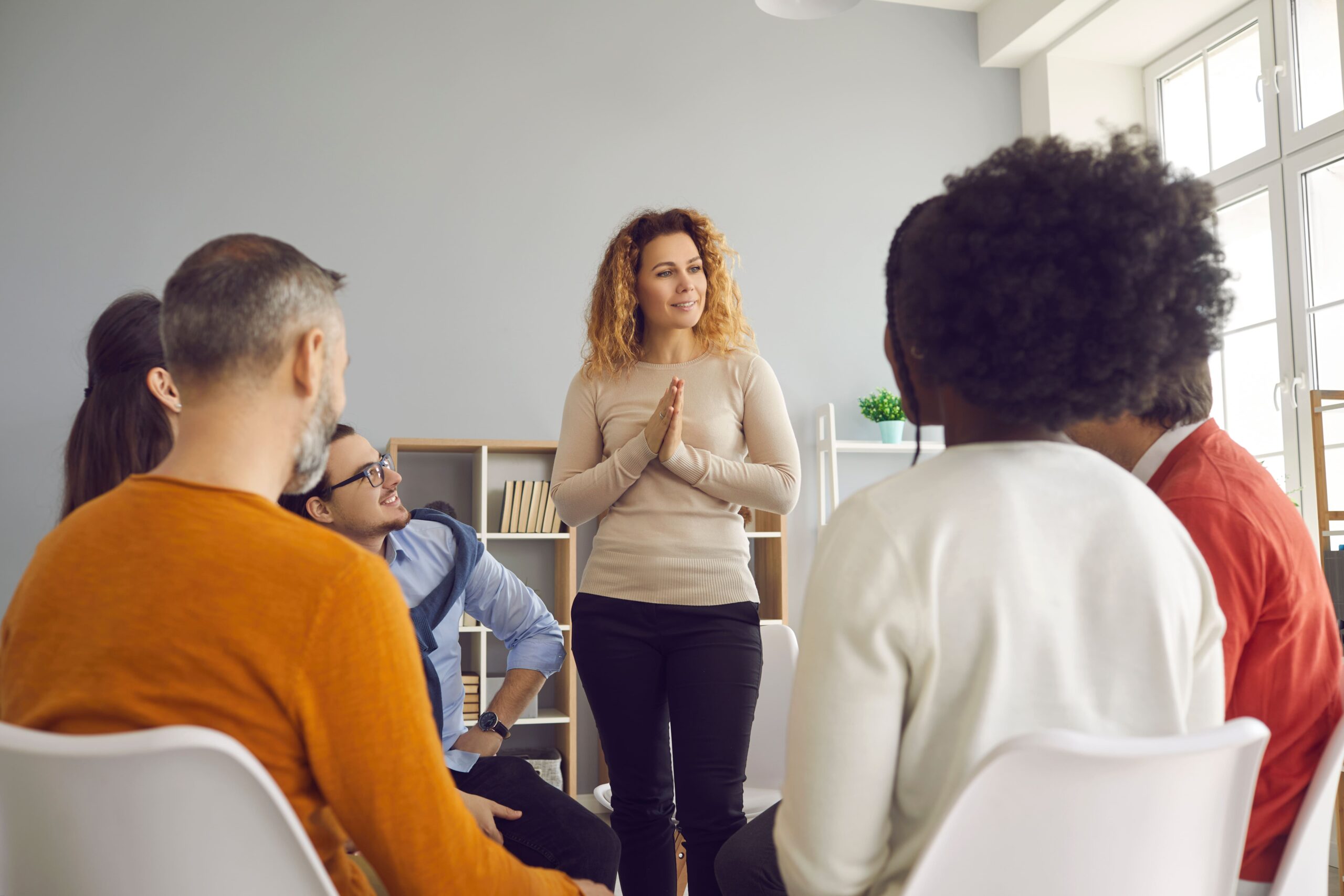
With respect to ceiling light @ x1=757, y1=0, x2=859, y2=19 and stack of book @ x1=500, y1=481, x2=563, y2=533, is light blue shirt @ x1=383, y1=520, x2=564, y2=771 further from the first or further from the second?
ceiling light @ x1=757, y1=0, x2=859, y2=19

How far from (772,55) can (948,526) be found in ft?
14.6

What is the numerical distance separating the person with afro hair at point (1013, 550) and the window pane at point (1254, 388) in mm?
3695

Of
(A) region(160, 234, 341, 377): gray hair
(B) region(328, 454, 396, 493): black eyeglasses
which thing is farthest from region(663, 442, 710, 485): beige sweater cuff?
(A) region(160, 234, 341, 377): gray hair

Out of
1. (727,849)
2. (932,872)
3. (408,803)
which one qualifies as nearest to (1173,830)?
(932,872)

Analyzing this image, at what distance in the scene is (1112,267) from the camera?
2.64 feet

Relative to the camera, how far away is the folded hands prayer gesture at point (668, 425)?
180cm

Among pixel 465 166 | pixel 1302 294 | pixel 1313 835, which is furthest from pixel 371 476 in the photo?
pixel 1302 294

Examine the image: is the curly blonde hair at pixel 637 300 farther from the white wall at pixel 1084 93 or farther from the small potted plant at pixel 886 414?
the white wall at pixel 1084 93

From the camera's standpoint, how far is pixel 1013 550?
800 mm

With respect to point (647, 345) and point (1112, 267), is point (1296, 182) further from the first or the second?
point (1112, 267)

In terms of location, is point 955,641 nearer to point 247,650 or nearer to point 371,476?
point 247,650

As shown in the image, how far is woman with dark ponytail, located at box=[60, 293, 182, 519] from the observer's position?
57.3 inches

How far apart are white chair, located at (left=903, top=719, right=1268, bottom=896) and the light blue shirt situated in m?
1.12

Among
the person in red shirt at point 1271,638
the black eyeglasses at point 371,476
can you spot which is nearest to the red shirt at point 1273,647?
the person in red shirt at point 1271,638
